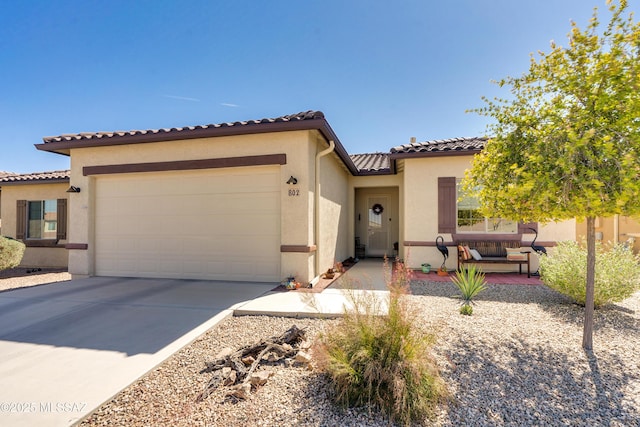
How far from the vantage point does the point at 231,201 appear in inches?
261

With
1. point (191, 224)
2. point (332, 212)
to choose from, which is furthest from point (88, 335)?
point (332, 212)

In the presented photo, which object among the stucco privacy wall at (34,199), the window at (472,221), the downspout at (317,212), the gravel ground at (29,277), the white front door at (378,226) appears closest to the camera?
the downspout at (317,212)

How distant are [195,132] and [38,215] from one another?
848 centimetres

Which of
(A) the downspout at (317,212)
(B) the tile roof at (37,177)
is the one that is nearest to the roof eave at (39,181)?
(B) the tile roof at (37,177)

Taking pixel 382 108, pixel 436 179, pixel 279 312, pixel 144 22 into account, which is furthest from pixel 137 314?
pixel 382 108

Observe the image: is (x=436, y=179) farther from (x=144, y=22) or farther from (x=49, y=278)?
(x=49, y=278)

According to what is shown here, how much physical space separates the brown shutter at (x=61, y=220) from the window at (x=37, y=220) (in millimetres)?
103

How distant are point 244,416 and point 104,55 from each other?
9940 millimetres

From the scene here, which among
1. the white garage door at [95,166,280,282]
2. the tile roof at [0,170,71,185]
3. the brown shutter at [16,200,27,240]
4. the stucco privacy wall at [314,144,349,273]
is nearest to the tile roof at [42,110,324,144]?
the white garage door at [95,166,280,282]

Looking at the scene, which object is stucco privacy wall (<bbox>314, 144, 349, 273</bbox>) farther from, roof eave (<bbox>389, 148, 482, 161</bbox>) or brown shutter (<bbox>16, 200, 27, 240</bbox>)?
brown shutter (<bbox>16, 200, 27, 240</bbox>)

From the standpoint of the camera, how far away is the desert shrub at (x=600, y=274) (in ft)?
14.4

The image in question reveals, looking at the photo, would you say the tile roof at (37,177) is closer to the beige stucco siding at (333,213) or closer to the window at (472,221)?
the beige stucco siding at (333,213)

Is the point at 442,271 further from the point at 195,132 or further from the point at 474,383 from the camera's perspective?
the point at 195,132

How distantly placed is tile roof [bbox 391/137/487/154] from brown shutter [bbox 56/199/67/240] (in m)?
11.2
